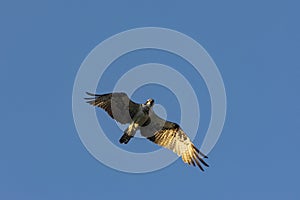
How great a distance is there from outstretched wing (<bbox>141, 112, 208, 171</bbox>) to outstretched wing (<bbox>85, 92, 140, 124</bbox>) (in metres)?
0.89

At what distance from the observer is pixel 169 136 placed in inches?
2009

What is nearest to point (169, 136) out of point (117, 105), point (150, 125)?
point (150, 125)

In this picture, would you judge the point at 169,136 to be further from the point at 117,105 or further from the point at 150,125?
the point at 117,105

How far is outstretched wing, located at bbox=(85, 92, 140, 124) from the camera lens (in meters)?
50.9

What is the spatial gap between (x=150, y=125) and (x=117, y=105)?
175 centimetres

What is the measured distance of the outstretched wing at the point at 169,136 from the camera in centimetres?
5069

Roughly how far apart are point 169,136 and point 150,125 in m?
0.99

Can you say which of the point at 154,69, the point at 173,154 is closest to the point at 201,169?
the point at 173,154

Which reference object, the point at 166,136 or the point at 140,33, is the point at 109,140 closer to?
the point at 166,136

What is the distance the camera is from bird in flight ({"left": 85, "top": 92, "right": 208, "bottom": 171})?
166 feet

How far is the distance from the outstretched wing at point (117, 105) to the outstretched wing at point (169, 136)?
0.89 m

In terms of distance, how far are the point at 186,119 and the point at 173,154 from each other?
6.84 ft

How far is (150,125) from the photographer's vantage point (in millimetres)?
51125

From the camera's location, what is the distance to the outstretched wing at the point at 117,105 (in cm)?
5091
